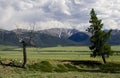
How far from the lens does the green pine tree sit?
299 feet

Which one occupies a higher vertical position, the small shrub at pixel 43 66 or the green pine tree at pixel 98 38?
the green pine tree at pixel 98 38

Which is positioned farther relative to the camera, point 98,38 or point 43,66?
point 98,38

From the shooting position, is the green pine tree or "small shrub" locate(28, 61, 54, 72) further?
the green pine tree

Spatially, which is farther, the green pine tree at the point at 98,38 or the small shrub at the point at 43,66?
the green pine tree at the point at 98,38

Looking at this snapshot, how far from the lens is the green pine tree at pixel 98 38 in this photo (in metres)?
91.1

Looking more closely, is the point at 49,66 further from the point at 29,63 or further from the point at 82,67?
the point at 82,67


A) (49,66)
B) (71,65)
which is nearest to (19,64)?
(49,66)

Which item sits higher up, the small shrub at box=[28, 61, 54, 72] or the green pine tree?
the green pine tree

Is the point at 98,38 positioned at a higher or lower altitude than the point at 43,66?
higher

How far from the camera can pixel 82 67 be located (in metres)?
79.7

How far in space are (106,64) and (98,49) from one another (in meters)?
7.79

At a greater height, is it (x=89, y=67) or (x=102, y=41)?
(x=102, y=41)

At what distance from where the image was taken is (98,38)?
91250 millimetres

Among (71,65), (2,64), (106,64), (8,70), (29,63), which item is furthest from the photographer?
(106,64)
